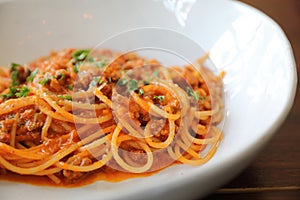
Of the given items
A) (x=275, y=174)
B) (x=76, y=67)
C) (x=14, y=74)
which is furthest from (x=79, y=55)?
(x=275, y=174)

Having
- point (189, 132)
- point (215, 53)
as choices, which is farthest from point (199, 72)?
point (189, 132)

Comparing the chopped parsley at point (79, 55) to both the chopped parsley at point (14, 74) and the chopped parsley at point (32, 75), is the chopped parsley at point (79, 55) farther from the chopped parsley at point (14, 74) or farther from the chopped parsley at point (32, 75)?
the chopped parsley at point (14, 74)

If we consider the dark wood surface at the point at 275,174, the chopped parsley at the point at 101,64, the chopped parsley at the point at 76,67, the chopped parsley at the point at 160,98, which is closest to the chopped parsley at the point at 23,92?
the chopped parsley at the point at 76,67

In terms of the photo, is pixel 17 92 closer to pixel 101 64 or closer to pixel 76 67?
pixel 76 67

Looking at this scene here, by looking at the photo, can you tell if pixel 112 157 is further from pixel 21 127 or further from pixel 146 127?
pixel 21 127

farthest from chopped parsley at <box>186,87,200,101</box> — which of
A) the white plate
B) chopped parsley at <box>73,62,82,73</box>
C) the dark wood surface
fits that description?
chopped parsley at <box>73,62,82,73</box>

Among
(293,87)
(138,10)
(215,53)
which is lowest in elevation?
(293,87)
